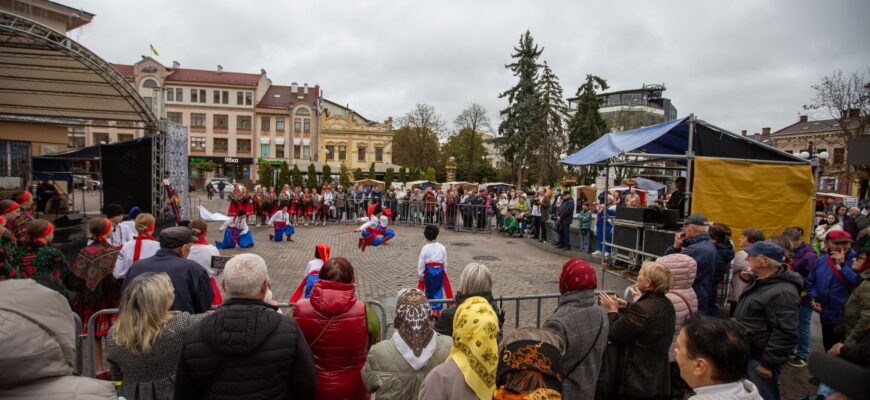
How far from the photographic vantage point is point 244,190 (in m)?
16.4

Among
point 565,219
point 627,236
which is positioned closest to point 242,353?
point 627,236

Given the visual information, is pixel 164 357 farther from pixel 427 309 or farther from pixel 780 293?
pixel 780 293

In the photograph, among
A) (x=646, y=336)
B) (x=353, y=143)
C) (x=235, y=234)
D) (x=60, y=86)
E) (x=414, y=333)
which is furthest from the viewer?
(x=353, y=143)

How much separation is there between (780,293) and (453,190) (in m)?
17.6

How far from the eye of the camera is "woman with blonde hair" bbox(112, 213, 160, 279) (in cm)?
514

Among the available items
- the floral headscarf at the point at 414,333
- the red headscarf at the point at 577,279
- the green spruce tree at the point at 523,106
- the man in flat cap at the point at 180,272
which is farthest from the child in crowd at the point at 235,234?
the green spruce tree at the point at 523,106

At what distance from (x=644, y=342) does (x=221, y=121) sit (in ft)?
216

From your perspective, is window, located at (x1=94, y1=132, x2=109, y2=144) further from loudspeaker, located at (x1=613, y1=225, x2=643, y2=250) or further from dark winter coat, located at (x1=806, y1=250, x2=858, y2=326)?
dark winter coat, located at (x1=806, y1=250, x2=858, y2=326)

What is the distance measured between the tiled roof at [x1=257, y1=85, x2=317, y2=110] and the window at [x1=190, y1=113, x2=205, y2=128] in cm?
730

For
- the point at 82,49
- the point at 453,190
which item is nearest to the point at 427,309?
the point at 82,49

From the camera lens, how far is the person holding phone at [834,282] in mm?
4844

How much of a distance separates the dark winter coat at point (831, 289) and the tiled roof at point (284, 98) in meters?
62.9

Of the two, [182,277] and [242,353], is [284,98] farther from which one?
[242,353]

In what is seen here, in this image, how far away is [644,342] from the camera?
336 cm
